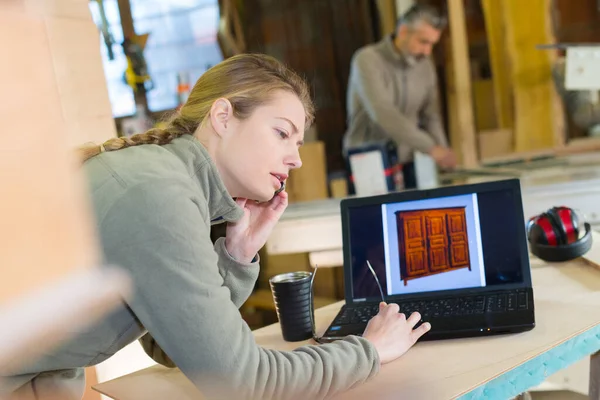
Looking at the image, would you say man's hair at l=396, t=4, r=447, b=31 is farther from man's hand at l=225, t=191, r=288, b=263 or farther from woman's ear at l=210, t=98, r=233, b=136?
woman's ear at l=210, t=98, r=233, b=136

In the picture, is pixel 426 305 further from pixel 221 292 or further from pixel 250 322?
pixel 250 322

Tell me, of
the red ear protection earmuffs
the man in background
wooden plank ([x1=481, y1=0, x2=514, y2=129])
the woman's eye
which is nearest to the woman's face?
the woman's eye

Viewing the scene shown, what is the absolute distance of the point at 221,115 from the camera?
0.91m

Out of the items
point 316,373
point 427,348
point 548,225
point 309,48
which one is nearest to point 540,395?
point 548,225

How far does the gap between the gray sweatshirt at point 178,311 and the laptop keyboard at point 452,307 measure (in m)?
0.23

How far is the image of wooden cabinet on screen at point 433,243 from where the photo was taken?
3.60 ft

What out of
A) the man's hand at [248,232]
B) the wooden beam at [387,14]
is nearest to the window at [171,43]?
the wooden beam at [387,14]

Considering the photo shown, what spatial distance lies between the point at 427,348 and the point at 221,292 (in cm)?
37

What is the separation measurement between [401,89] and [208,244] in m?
2.11

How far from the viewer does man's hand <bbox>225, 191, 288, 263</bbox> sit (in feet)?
3.49

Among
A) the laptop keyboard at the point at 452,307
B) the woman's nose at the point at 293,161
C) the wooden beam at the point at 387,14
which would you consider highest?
the wooden beam at the point at 387,14

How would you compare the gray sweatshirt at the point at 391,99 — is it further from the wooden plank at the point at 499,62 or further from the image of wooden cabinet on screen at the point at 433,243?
the image of wooden cabinet on screen at the point at 433,243

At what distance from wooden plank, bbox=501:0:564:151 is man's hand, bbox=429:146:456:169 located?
0.64 metres

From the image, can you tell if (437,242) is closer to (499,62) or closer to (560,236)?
(560,236)
